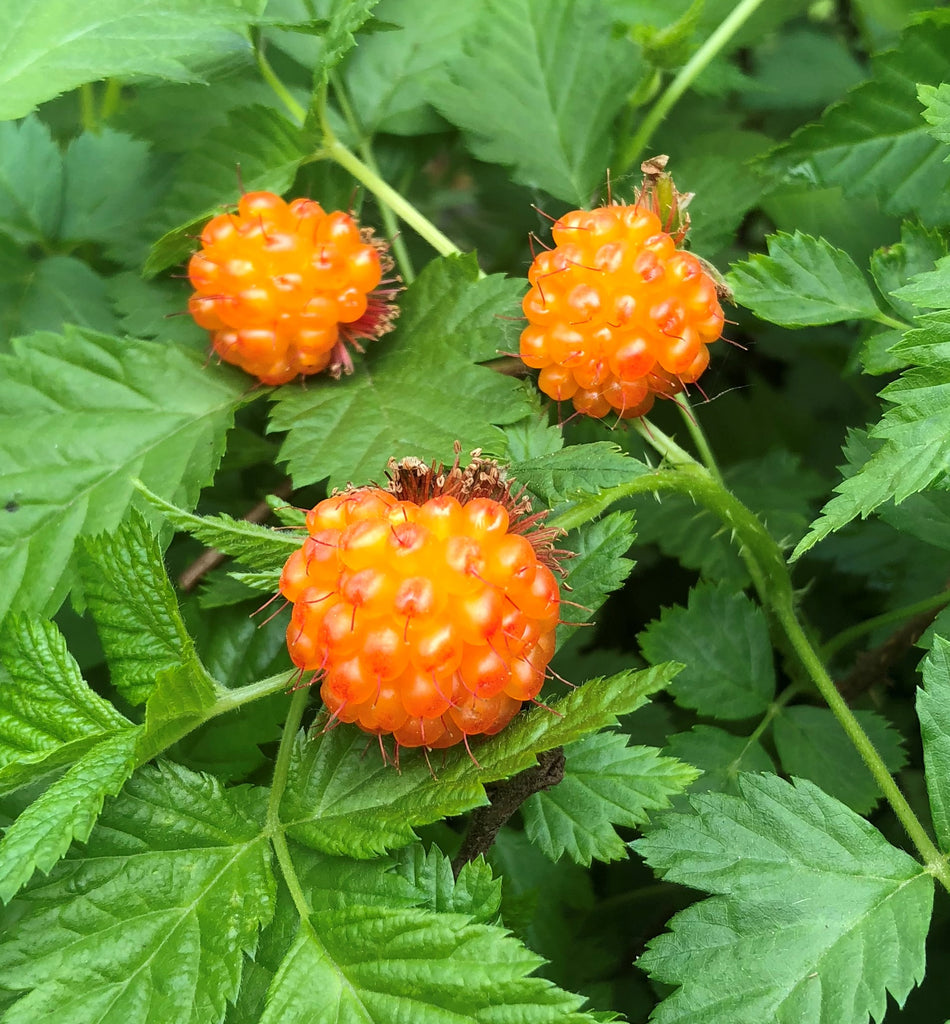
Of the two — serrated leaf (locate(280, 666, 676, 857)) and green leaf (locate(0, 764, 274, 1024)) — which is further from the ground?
serrated leaf (locate(280, 666, 676, 857))

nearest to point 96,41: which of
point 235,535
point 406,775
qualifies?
point 235,535

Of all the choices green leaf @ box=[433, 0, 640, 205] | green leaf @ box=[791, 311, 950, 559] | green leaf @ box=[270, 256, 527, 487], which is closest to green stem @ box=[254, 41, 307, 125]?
green leaf @ box=[433, 0, 640, 205]

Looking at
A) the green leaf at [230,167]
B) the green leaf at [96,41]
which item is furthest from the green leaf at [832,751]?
the green leaf at [96,41]

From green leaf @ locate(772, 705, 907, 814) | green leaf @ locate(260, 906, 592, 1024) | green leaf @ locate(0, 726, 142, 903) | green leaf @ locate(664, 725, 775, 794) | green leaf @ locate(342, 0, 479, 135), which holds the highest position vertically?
green leaf @ locate(342, 0, 479, 135)

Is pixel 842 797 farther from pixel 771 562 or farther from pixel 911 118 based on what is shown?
pixel 911 118

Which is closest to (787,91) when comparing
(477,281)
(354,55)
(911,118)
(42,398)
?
(911,118)

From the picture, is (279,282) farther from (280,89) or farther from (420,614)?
(420,614)

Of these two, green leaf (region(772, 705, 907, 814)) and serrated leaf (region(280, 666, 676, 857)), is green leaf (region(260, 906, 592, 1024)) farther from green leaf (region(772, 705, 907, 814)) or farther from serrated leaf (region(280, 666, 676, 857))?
green leaf (region(772, 705, 907, 814))
